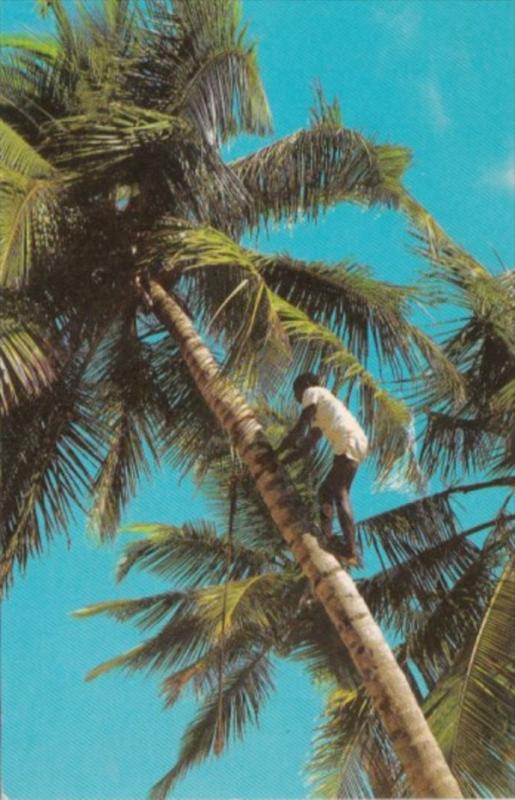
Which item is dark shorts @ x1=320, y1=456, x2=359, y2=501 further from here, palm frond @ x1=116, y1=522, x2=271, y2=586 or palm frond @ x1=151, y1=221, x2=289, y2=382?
palm frond @ x1=116, y1=522, x2=271, y2=586

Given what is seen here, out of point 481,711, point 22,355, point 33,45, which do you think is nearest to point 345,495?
point 481,711

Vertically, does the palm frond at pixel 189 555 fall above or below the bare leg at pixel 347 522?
above

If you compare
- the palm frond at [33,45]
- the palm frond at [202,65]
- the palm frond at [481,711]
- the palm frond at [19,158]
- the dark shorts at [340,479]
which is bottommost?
the palm frond at [481,711]

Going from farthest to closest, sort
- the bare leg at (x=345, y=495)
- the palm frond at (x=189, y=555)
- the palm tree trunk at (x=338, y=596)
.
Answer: the palm frond at (x=189, y=555) → the bare leg at (x=345, y=495) → the palm tree trunk at (x=338, y=596)

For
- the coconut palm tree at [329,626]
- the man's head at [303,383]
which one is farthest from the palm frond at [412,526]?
the man's head at [303,383]

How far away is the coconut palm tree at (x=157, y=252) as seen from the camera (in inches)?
341

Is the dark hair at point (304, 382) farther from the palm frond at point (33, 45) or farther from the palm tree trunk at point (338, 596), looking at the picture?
the palm frond at point (33, 45)

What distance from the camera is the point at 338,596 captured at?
7426 millimetres

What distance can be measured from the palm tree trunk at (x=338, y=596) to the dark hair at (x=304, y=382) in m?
0.43

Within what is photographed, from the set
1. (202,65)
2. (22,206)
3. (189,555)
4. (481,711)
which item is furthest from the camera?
(189,555)

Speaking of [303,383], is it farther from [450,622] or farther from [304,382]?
[450,622]

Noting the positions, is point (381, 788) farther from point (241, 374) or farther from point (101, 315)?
point (101, 315)

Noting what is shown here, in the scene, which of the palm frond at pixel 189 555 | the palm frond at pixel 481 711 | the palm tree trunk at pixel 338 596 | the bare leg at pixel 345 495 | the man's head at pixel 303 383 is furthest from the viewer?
the palm frond at pixel 189 555

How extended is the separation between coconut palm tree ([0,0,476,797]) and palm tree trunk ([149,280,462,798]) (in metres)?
0.03
